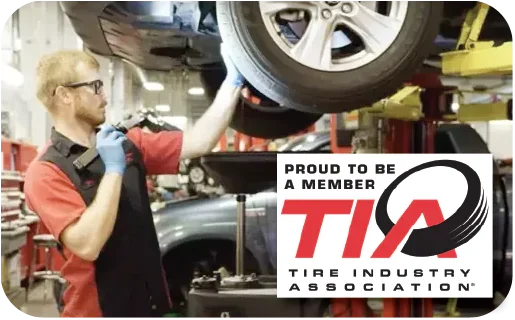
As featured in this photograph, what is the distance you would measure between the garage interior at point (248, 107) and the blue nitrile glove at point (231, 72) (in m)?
0.02

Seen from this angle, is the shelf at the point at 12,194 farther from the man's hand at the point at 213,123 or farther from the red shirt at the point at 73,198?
the man's hand at the point at 213,123

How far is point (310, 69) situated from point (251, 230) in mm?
492

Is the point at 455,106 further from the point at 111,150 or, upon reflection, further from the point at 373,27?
the point at 111,150

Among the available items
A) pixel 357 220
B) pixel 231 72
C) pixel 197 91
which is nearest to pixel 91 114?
pixel 197 91

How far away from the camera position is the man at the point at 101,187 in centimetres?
181

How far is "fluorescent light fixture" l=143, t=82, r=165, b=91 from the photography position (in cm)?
193

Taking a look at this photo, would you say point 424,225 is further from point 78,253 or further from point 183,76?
point 78,253

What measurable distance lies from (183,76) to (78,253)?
579 mm

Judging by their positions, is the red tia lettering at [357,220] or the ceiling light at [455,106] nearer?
the red tia lettering at [357,220]

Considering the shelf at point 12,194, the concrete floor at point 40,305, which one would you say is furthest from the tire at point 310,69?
the concrete floor at point 40,305

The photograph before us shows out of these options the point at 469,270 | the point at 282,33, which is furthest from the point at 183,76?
the point at 469,270

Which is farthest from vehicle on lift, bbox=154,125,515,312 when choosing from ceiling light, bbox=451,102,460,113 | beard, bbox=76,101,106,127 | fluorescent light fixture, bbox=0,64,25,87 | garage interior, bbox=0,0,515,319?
fluorescent light fixture, bbox=0,64,25,87

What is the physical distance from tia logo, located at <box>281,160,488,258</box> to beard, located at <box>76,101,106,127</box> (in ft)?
1.89

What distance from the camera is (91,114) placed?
1865mm
